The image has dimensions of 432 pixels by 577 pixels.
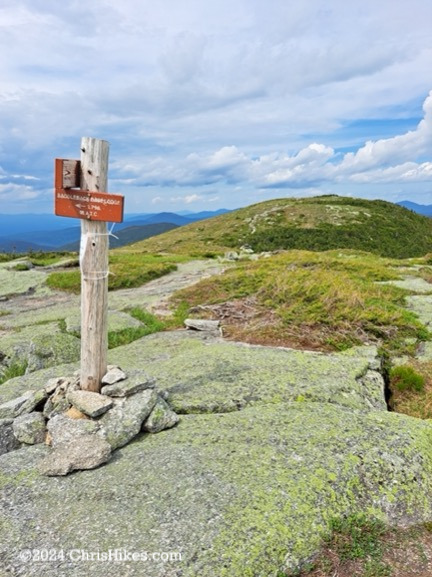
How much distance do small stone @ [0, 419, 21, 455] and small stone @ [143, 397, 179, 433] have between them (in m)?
2.43

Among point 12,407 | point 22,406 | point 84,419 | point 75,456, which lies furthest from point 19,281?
point 75,456

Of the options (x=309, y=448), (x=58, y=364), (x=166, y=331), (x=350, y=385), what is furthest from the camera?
(x=166, y=331)

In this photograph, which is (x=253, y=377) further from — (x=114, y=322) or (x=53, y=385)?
(x=114, y=322)

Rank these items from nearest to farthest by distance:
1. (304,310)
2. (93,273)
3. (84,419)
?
(84,419)
(93,273)
(304,310)

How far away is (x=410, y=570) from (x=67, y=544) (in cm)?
423

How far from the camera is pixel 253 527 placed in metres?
5.43

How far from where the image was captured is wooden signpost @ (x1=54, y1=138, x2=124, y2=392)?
759cm

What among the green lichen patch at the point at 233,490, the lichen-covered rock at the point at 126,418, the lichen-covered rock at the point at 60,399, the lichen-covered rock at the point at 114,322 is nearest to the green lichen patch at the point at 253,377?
the green lichen patch at the point at 233,490

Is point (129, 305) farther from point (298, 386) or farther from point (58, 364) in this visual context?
point (298, 386)

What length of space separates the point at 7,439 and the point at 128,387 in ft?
8.00

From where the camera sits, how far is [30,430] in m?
7.67

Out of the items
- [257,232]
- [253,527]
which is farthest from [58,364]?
[257,232]

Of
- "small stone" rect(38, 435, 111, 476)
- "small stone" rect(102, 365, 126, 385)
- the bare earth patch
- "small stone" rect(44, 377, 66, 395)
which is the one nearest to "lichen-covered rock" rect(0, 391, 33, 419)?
"small stone" rect(44, 377, 66, 395)

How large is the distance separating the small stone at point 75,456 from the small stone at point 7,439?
1.47 m
